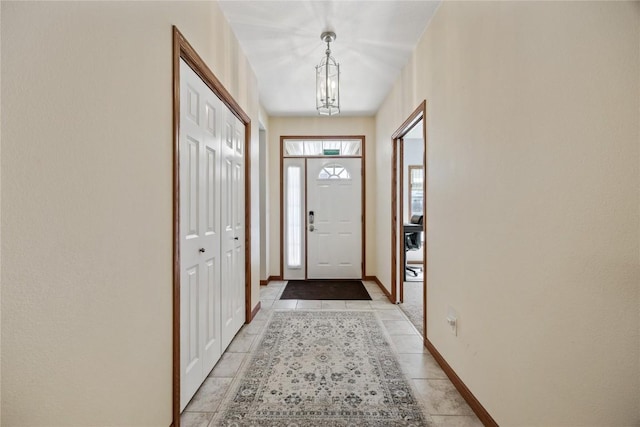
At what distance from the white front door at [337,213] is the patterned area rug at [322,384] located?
Answer: 6.65 ft

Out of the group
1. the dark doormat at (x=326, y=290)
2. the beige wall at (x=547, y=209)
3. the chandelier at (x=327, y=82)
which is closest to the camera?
the beige wall at (x=547, y=209)

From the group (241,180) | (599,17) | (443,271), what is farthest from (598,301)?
(241,180)

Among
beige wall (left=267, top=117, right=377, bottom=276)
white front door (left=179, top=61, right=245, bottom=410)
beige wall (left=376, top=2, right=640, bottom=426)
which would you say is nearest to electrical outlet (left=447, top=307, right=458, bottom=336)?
beige wall (left=376, top=2, right=640, bottom=426)

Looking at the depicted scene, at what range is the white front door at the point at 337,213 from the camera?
483cm

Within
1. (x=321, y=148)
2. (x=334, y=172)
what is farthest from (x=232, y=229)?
(x=321, y=148)

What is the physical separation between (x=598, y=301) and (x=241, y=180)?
2.54m

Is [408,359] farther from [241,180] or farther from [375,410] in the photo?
[241,180]

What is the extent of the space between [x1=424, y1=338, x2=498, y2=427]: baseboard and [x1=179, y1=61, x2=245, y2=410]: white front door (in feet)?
5.31

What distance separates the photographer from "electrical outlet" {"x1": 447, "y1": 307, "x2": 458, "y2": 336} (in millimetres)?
1884

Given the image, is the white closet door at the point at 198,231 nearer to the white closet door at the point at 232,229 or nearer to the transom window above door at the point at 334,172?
the white closet door at the point at 232,229

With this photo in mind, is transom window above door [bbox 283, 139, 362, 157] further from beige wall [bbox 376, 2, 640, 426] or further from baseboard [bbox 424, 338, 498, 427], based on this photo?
baseboard [bbox 424, 338, 498, 427]

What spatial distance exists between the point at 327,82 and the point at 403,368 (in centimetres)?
236

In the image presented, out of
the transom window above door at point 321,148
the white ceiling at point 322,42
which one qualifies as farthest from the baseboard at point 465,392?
the transom window above door at point 321,148

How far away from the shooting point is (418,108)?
2623 mm
